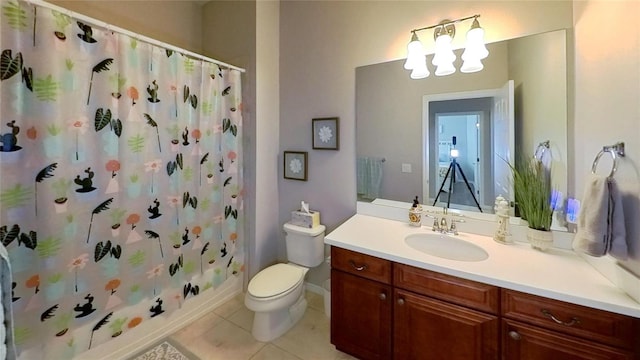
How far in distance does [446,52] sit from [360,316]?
1.67 meters

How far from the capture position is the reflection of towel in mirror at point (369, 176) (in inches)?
79.3

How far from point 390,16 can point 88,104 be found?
195cm

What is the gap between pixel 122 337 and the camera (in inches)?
64.4

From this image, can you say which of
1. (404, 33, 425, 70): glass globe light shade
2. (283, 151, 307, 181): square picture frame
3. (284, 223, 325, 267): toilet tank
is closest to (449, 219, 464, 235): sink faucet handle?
(284, 223, 325, 267): toilet tank

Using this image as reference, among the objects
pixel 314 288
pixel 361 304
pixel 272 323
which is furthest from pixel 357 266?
pixel 314 288

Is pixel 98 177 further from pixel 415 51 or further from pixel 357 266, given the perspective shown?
pixel 415 51

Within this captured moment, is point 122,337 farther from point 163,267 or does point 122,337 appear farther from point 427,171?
point 427,171

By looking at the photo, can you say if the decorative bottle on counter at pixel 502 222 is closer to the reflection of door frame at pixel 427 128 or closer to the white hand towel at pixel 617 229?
the reflection of door frame at pixel 427 128

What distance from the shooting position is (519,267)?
1.23m

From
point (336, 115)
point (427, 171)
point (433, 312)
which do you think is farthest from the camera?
point (336, 115)

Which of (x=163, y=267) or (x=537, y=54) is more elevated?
(x=537, y=54)

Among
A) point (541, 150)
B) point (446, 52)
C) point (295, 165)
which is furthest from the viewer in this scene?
point (295, 165)

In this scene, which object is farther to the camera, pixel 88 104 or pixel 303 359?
pixel 303 359

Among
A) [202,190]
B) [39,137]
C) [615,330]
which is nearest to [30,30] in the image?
[39,137]
